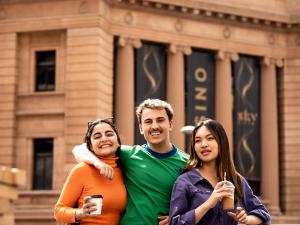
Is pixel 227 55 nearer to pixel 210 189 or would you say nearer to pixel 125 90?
pixel 125 90

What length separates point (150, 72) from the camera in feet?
104

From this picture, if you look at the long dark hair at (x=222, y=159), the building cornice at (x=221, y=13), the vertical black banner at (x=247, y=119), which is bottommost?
the long dark hair at (x=222, y=159)

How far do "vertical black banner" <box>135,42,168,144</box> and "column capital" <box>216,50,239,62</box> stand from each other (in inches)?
110

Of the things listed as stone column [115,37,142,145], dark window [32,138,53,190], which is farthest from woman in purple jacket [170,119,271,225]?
stone column [115,37,142,145]

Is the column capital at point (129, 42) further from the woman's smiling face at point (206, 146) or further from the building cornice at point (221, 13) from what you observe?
the woman's smiling face at point (206, 146)

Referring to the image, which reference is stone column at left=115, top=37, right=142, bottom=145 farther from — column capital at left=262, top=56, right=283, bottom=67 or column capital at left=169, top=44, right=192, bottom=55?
column capital at left=262, top=56, right=283, bottom=67

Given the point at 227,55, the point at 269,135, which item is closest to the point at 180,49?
the point at 227,55

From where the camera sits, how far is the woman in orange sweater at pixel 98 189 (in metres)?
5.41

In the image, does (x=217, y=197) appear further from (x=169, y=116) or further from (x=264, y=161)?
(x=264, y=161)

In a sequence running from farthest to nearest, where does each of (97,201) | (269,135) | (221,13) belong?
(269,135) → (221,13) → (97,201)

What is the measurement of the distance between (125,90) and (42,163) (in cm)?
489

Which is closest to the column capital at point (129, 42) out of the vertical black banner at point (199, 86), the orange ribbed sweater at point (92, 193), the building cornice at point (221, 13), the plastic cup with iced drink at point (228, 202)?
the building cornice at point (221, 13)

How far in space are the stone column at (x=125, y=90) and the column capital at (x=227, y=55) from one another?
473 centimetres

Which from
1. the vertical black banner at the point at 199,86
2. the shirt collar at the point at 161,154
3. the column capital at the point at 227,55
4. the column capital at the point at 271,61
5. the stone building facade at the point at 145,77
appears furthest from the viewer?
the column capital at the point at 271,61
